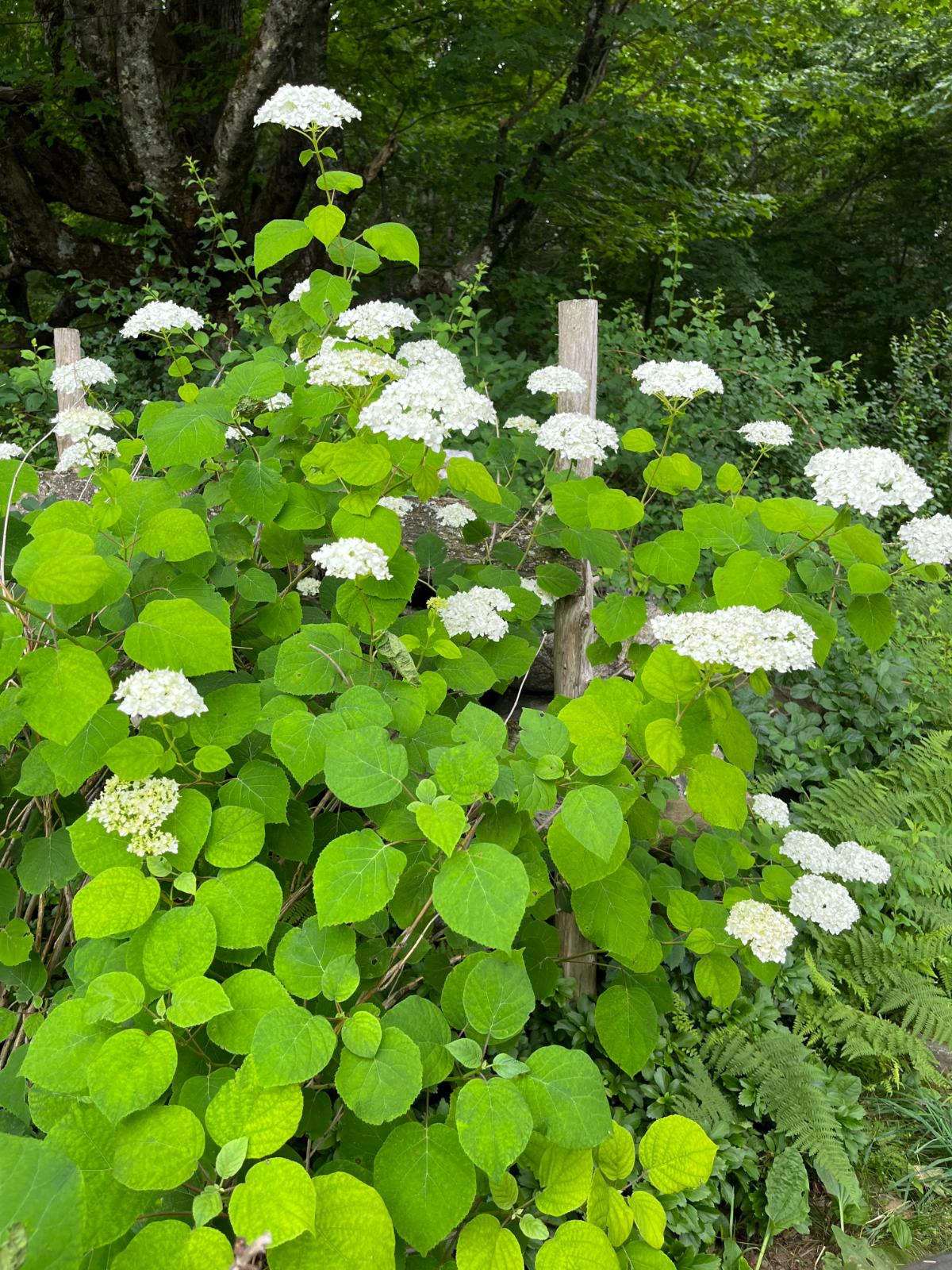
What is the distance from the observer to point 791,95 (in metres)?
6.53

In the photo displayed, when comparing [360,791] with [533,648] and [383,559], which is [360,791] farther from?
[533,648]

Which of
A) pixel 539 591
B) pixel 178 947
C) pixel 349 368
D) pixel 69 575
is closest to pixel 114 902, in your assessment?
pixel 178 947

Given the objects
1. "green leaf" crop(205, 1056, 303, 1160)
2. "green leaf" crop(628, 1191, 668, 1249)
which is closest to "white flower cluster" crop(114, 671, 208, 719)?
"green leaf" crop(205, 1056, 303, 1160)

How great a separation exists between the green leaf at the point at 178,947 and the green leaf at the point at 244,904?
3 centimetres

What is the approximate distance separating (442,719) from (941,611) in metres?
3.38

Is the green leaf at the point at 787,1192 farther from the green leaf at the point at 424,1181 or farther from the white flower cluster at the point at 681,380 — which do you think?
the white flower cluster at the point at 681,380

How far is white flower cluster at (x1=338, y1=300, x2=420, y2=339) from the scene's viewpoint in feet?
5.24

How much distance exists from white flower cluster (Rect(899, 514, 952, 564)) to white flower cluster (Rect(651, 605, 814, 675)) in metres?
0.49

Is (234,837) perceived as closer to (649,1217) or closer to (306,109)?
(649,1217)

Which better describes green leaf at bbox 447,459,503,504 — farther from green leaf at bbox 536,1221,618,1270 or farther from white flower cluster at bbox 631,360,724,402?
green leaf at bbox 536,1221,618,1270

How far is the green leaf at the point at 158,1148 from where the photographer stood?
0.80 meters

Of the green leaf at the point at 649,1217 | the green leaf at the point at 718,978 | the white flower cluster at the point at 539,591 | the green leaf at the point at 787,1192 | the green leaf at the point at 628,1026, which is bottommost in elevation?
the green leaf at the point at 787,1192

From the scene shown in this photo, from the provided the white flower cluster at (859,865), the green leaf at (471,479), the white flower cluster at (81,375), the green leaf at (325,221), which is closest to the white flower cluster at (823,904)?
the white flower cluster at (859,865)

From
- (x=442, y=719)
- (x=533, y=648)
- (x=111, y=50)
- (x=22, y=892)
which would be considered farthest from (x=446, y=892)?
(x=111, y=50)
